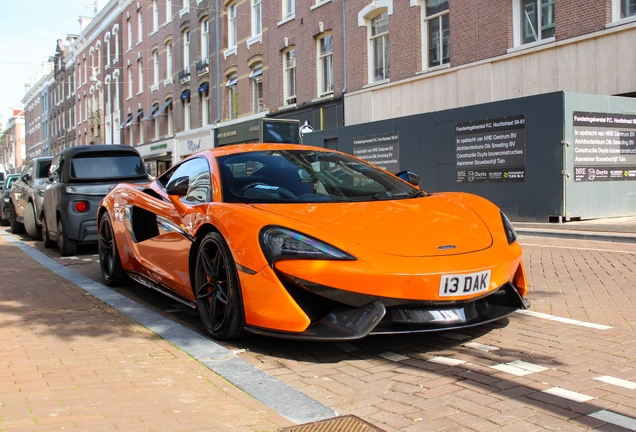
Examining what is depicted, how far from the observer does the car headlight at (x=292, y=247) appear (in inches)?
146

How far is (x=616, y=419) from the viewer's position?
114 inches

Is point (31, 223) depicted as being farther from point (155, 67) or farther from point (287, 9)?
point (155, 67)

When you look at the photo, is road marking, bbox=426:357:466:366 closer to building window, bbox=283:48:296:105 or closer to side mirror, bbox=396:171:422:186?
side mirror, bbox=396:171:422:186

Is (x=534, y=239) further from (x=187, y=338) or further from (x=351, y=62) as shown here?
(x=351, y=62)

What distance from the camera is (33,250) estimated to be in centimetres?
1081

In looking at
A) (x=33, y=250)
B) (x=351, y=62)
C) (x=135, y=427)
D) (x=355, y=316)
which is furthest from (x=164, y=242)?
(x=351, y=62)

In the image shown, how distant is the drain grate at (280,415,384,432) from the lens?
286 centimetres

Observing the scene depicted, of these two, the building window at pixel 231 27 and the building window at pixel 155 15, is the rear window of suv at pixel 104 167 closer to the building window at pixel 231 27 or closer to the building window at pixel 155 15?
the building window at pixel 231 27

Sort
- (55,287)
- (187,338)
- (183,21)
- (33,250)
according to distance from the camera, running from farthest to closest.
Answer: (183,21)
(33,250)
(55,287)
(187,338)

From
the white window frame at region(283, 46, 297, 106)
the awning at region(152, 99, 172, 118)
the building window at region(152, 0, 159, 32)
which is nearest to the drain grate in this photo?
the white window frame at region(283, 46, 297, 106)

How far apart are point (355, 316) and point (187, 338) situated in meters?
1.39

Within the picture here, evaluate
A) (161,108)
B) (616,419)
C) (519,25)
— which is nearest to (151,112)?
(161,108)

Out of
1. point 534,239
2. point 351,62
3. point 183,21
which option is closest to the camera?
point 534,239

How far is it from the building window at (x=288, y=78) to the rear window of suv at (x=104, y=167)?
1661 cm
